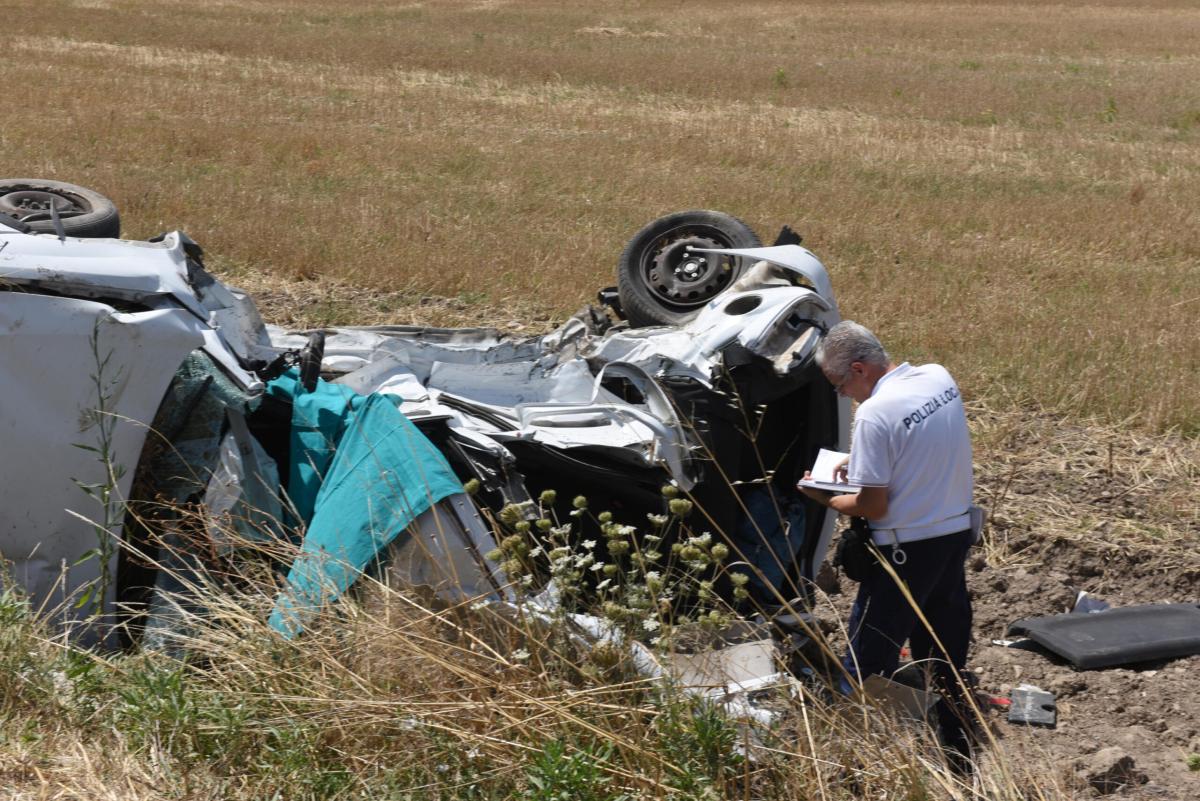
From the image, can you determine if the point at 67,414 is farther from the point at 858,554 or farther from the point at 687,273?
the point at 687,273

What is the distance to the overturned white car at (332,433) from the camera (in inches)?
162

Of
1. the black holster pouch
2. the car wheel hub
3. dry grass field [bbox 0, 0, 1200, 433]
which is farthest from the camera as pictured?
dry grass field [bbox 0, 0, 1200, 433]

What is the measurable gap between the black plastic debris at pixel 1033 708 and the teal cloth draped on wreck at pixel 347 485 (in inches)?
87.2

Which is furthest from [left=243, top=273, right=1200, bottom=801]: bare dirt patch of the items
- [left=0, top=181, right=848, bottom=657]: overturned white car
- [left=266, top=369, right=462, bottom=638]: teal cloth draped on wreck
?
[left=266, top=369, right=462, bottom=638]: teal cloth draped on wreck

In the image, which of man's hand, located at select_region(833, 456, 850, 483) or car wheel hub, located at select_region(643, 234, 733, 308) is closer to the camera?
man's hand, located at select_region(833, 456, 850, 483)

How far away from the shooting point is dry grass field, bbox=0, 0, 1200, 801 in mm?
3277

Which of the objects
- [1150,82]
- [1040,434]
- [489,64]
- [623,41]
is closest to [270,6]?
[623,41]

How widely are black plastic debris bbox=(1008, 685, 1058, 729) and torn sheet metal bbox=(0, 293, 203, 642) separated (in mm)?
3213

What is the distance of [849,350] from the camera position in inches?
171

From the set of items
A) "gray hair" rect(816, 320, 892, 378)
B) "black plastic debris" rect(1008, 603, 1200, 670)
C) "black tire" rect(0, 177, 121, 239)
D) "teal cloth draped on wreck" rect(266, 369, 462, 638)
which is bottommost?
"black plastic debris" rect(1008, 603, 1200, 670)

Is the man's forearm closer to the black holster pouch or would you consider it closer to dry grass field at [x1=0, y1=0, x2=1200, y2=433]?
the black holster pouch

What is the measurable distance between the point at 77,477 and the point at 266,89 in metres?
18.8

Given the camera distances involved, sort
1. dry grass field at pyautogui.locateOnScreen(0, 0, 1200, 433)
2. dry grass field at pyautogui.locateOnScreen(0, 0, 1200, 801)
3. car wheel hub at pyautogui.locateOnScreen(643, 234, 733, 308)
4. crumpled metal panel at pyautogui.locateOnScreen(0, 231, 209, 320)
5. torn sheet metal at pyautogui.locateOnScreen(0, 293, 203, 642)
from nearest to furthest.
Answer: dry grass field at pyautogui.locateOnScreen(0, 0, 1200, 801)
torn sheet metal at pyautogui.locateOnScreen(0, 293, 203, 642)
crumpled metal panel at pyautogui.locateOnScreen(0, 231, 209, 320)
car wheel hub at pyautogui.locateOnScreen(643, 234, 733, 308)
dry grass field at pyautogui.locateOnScreen(0, 0, 1200, 433)

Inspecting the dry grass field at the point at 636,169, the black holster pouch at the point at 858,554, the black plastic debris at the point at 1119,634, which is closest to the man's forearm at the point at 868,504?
the black holster pouch at the point at 858,554
